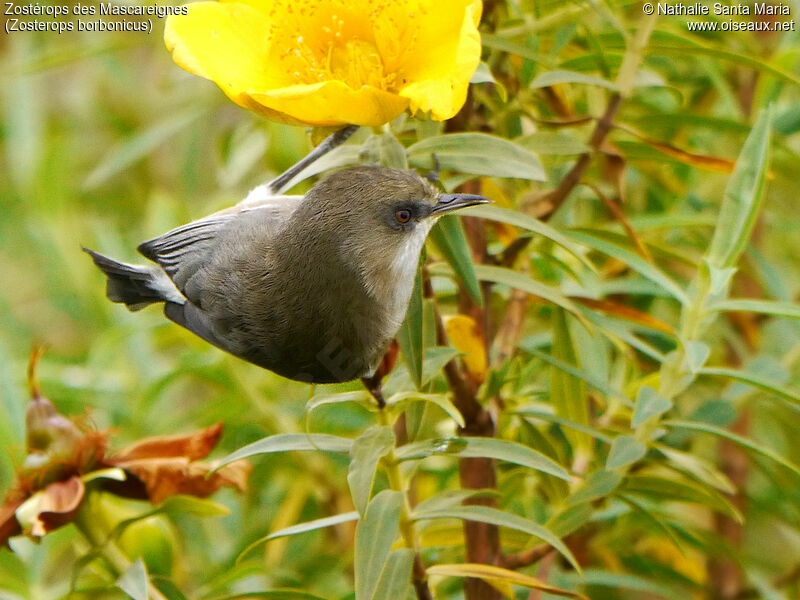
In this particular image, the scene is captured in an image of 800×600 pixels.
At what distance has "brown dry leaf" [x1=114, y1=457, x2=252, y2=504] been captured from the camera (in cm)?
79

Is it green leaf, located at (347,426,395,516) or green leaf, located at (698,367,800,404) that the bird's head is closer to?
green leaf, located at (347,426,395,516)

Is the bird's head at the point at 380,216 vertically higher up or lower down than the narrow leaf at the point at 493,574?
higher up

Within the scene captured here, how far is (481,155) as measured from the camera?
71 cm

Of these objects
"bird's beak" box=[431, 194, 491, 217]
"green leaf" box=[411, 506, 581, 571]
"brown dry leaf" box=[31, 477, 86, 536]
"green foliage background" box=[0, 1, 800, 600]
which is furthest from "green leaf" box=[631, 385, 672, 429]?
"brown dry leaf" box=[31, 477, 86, 536]

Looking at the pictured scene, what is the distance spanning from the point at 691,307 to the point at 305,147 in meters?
0.47

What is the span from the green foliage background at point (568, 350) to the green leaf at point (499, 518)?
99 millimetres

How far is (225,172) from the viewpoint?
120cm

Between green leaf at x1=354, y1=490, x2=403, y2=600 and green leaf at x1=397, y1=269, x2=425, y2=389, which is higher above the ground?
green leaf at x1=397, y1=269, x2=425, y2=389

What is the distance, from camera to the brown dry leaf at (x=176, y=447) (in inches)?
32.1

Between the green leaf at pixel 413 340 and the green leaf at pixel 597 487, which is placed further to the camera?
the green leaf at pixel 597 487

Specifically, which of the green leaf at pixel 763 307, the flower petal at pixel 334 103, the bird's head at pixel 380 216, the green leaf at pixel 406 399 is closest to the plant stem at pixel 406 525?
the green leaf at pixel 406 399

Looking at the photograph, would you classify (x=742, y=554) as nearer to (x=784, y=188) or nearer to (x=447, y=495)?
(x=447, y=495)

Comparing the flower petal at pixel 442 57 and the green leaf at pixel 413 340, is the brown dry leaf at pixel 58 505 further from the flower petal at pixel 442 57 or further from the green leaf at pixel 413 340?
the flower petal at pixel 442 57

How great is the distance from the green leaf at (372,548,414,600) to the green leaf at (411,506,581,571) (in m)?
0.04
